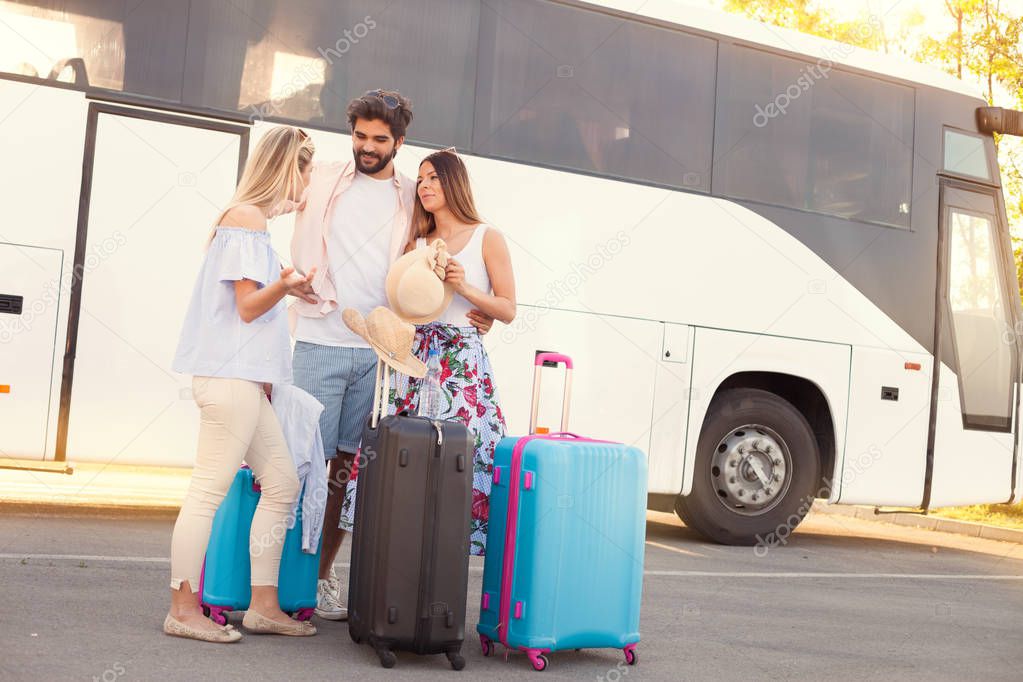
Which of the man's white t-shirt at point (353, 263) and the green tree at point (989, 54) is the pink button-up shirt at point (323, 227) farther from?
the green tree at point (989, 54)

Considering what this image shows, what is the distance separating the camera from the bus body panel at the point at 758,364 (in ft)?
28.2

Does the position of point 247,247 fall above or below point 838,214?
below

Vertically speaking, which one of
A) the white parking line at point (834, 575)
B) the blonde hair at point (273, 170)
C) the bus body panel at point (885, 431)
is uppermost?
the blonde hair at point (273, 170)

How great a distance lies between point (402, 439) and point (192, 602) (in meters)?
0.97

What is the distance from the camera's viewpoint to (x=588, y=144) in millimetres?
8258

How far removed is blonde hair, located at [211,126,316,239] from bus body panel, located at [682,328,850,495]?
463 cm

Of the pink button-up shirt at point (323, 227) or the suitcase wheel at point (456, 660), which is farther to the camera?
the pink button-up shirt at point (323, 227)

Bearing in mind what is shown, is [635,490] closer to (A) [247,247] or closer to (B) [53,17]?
(A) [247,247]

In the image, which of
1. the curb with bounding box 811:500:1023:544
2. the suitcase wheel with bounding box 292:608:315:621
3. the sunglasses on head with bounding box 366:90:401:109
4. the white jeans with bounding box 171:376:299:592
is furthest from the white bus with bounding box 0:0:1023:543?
the white jeans with bounding box 171:376:299:592

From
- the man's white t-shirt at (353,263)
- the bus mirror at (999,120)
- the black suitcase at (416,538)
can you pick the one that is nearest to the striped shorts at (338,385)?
the man's white t-shirt at (353,263)

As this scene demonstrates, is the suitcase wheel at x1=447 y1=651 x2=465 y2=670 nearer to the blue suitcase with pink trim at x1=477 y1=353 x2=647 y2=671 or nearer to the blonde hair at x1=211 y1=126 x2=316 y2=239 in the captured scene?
the blue suitcase with pink trim at x1=477 y1=353 x2=647 y2=671

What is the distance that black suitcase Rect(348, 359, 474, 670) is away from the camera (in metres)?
4.22

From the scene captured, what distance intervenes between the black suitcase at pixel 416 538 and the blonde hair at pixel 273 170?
912 mm

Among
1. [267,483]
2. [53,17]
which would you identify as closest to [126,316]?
[53,17]
